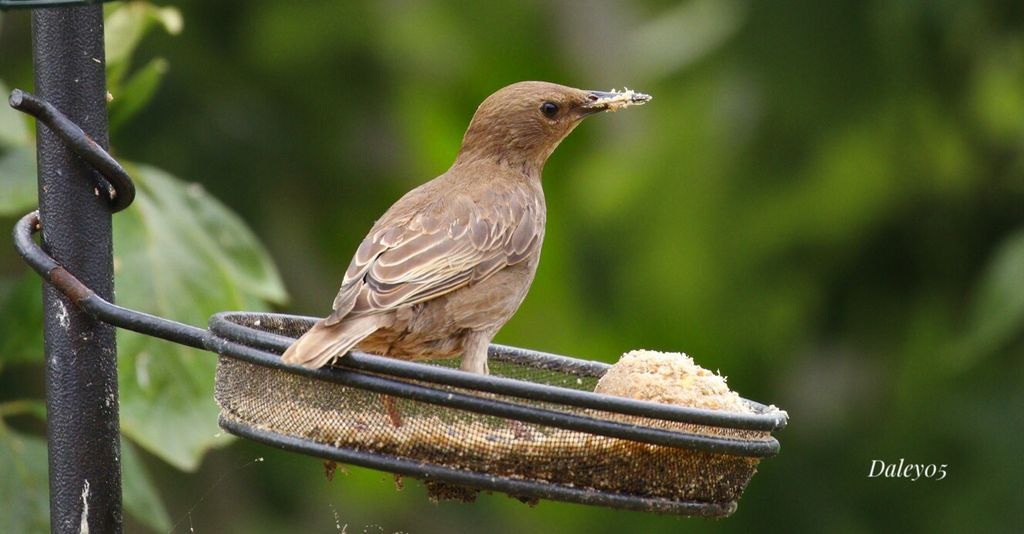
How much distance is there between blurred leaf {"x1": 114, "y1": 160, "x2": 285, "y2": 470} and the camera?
14.4 feet

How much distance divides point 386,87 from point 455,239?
4505mm

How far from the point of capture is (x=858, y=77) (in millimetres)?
7410

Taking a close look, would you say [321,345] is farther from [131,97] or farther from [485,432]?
[131,97]

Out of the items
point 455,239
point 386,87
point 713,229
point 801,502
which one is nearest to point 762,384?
point 801,502

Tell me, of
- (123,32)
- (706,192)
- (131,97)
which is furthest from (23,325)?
(706,192)

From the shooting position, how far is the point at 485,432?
3248 mm

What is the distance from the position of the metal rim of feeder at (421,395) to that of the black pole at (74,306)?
0.22 ft

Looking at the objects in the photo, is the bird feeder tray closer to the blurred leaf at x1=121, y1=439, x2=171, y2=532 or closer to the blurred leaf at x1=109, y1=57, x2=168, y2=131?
the blurred leaf at x1=121, y1=439, x2=171, y2=532

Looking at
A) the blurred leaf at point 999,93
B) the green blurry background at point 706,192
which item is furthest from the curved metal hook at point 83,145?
the blurred leaf at point 999,93

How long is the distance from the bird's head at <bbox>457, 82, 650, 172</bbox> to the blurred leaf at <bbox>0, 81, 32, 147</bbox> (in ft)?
4.73

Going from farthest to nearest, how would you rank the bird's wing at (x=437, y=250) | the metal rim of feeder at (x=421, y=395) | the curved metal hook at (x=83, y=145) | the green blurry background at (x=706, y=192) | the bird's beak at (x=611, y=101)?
the green blurry background at (x=706, y=192)
the bird's beak at (x=611, y=101)
the bird's wing at (x=437, y=250)
the curved metal hook at (x=83, y=145)
the metal rim of feeder at (x=421, y=395)

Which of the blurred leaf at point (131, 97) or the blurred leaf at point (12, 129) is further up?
the blurred leaf at point (131, 97)

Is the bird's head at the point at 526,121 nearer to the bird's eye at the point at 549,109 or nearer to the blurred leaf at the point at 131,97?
the bird's eye at the point at 549,109

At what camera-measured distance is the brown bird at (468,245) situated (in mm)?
3990
